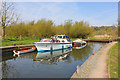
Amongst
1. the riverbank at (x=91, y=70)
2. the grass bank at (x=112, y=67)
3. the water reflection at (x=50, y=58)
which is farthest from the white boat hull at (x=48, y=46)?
the grass bank at (x=112, y=67)

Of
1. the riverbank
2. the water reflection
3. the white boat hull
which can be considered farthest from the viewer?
the white boat hull

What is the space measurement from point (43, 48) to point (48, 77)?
39.7ft

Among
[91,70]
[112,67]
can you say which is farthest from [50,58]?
[112,67]

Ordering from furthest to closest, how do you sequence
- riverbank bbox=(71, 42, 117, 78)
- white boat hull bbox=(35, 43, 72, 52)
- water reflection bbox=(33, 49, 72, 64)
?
white boat hull bbox=(35, 43, 72, 52)
water reflection bbox=(33, 49, 72, 64)
riverbank bbox=(71, 42, 117, 78)

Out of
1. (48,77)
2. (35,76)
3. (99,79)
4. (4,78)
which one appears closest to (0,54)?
(4,78)

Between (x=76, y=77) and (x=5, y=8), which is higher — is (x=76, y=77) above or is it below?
below

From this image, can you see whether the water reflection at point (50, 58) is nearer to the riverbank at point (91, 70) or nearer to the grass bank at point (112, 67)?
the riverbank at point (91, 70)

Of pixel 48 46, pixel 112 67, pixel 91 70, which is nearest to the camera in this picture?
pixel 91 70

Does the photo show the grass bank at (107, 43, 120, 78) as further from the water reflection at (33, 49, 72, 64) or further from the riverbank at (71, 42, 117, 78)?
the water reflection at (33, 49, 72, 64)

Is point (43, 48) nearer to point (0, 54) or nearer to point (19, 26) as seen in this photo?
point (0, 54)

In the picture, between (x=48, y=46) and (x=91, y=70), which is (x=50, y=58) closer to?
(x=48, y=46)

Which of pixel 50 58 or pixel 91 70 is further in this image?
pixel 50 58

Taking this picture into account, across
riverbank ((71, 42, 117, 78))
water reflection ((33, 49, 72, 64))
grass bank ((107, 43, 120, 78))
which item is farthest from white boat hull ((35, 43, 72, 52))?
grass bank ((107, 43, 120, 78))

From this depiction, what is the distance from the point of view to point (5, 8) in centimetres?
2950
